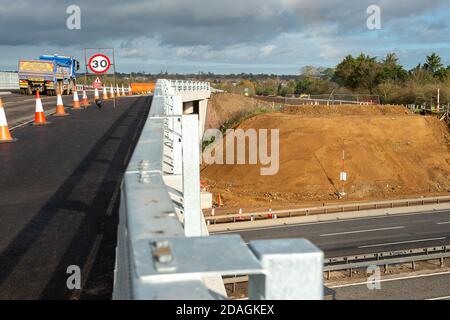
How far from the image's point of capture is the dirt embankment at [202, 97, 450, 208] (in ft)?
118

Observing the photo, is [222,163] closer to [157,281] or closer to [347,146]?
[347,146]

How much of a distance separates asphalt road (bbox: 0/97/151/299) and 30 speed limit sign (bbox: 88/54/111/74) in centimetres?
653

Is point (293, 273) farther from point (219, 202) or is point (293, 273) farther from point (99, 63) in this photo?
point (219, 202)

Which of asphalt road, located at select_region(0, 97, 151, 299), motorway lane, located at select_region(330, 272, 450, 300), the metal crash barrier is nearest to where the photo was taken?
the metal crash barrier

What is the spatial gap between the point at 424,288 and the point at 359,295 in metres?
2.69

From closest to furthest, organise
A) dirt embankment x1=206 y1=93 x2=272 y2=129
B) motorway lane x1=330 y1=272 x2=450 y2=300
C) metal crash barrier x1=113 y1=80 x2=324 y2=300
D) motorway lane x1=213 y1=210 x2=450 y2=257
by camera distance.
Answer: metal crash barrier x1=113 y1=80 x2=324 y2=300
motorway lane x1=330 y1=272 x2=450 y2=300
motorway lane x1=213 y1=210 x2=450 y2=257
dirt embankment x1=206 y1=93 x2=272 y2=129

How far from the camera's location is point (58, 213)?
6.11m

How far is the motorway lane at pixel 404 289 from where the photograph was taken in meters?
16.2

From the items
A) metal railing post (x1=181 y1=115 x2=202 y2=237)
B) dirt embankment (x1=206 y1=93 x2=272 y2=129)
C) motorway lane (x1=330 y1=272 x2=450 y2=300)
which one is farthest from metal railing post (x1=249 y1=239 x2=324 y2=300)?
dirt embankment (x1=206 y1=93 x2=272 y2=129)

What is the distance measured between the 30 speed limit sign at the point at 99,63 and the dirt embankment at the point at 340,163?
15.0 metres

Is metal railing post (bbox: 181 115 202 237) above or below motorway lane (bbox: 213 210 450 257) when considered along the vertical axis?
above

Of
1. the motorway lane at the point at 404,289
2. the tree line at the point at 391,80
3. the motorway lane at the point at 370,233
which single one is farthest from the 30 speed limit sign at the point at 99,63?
the tree line at the point at 391,80

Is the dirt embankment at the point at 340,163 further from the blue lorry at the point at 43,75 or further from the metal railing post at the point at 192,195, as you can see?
the metal railing post at the point at 192,195

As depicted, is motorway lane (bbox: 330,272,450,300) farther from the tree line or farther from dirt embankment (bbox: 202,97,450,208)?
the tree line
